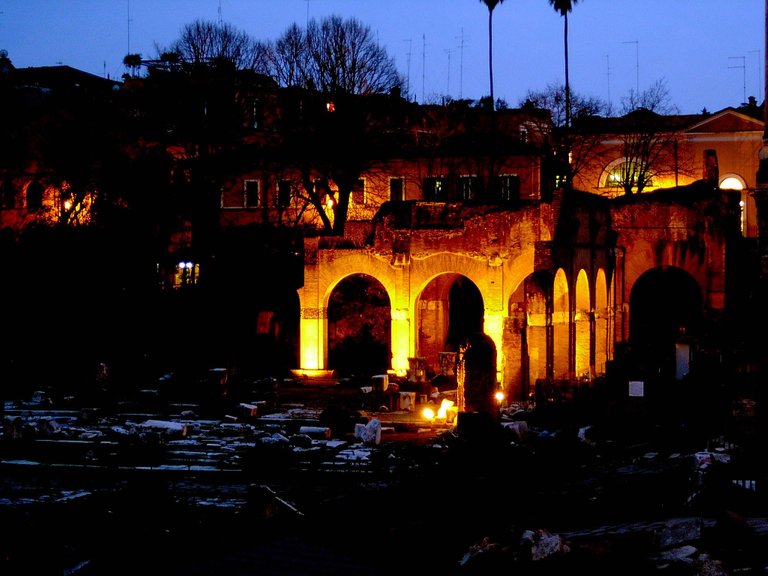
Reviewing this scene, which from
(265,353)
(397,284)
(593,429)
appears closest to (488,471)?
Result: (593,429)

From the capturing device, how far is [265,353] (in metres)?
34.4

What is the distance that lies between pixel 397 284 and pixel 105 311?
944cm

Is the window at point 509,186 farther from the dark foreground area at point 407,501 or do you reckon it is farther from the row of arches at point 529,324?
the dark foreground area at point 407,501

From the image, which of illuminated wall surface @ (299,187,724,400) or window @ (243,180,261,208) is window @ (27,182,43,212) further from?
illuminated wall surface @ (299,187,724,400)

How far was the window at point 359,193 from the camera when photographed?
4281 cm

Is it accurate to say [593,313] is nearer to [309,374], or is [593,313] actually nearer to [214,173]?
[309,374]

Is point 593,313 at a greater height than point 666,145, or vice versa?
point 666,145

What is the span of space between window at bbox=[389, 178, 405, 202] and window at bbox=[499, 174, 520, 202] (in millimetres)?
3975

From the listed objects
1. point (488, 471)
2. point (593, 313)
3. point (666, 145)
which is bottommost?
point (488, 471)

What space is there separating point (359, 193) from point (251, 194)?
4543 mm

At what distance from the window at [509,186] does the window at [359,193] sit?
18.1ft

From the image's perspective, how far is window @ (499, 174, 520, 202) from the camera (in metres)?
42.7

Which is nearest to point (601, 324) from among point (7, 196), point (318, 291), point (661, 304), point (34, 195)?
point (318, 291)

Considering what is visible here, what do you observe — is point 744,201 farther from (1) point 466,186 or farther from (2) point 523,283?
(2) point 523,283
